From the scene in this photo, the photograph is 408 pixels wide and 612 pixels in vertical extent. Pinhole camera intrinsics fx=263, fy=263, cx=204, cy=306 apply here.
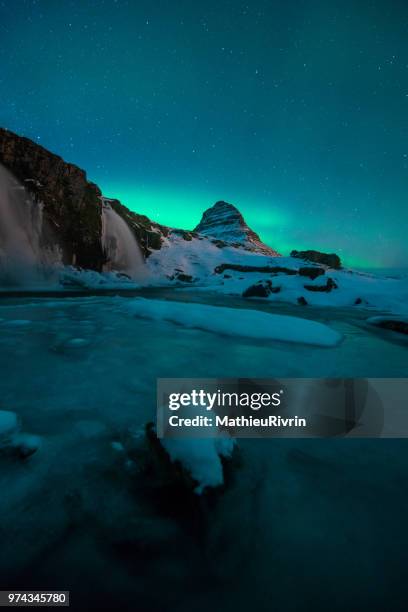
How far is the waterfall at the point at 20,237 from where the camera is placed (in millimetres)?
21344

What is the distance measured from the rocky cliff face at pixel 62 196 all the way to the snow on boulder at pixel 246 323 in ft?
75.2

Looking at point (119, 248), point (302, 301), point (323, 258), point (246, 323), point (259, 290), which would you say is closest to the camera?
point (246, 323)

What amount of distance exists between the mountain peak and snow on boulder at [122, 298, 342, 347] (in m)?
93.5

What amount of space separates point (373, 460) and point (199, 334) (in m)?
4.86

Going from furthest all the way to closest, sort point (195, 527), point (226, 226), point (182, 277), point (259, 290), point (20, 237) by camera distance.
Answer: point (226, 226)
point (182, 277)
point (259, 290)
point (20, 237)
point (195, 527)

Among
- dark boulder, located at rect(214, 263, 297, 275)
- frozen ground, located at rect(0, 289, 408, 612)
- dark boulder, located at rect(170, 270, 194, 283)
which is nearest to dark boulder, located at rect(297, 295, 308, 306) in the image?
frozen ground, located at rect(0, 289, 408, 612)

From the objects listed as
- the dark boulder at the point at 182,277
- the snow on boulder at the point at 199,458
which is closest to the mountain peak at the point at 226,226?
the dark boulder at the point at 182,277

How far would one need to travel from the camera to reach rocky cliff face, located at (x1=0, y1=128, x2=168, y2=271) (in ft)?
78.7

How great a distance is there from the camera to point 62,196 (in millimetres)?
28000

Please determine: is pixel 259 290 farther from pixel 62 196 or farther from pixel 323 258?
pixel 323 258

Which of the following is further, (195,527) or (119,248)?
(119,248)

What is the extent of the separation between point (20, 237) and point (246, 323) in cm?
2386

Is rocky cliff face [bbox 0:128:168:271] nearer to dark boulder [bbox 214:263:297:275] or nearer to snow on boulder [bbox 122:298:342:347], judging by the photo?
snow on boulder [bbox 122:298:342:347]

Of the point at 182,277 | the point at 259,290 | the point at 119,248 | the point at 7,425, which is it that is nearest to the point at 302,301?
the point at 259,290
